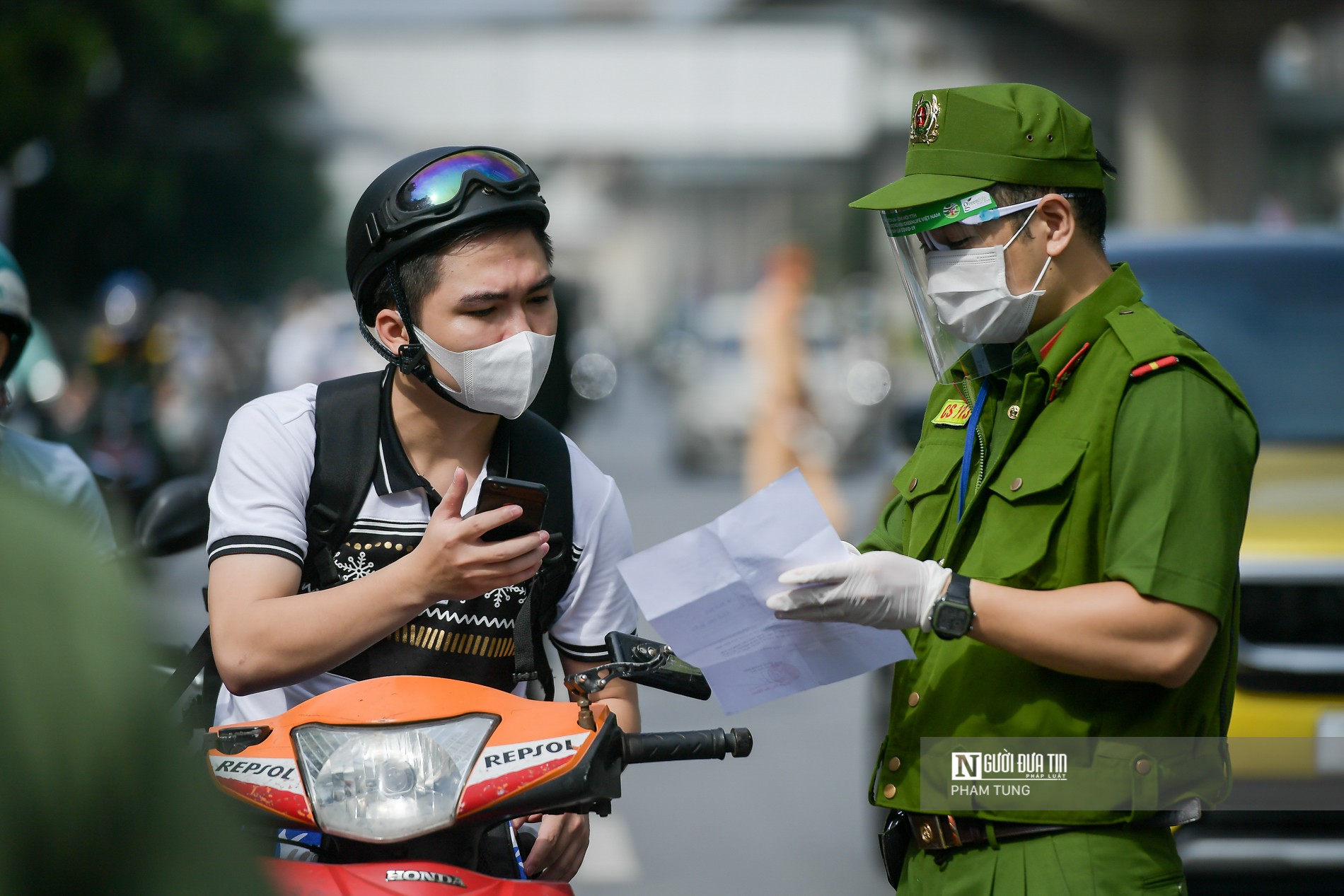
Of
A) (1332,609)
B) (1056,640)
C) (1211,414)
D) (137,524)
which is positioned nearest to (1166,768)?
(1056,640)

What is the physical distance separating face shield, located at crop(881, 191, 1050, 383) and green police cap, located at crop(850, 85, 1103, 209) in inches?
1.3

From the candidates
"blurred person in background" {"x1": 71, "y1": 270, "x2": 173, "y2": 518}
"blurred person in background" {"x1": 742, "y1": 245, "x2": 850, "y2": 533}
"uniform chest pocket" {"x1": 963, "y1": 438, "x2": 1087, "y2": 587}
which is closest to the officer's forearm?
"uniform chest pocket" {"x1": 963, "y1": 438, "x2": 1087, "y2": 587}

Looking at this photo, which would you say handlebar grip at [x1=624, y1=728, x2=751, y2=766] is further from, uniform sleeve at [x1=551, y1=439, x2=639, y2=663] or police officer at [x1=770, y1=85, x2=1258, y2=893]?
uniform sleeve at [x1=551, y1=439, x2=639, y2=663]

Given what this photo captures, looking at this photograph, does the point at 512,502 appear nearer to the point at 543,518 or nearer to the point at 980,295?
the point at 543,518

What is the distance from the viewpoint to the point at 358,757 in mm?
1910

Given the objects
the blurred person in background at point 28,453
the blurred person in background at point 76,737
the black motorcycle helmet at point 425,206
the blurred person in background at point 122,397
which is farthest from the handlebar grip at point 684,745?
the blurred person in background at point 122,397

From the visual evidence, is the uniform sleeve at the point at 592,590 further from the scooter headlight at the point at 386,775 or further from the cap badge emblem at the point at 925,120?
the cap badge emblem at the point at 925,120

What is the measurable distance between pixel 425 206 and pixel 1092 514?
1042mm

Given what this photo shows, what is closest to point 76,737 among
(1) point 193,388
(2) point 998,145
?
(2) point 998,145

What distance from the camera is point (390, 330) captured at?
7.98 ft

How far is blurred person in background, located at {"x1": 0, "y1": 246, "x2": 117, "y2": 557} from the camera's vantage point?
3.11m

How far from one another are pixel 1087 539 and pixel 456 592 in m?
0.86

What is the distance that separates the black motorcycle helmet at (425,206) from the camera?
7.46 ft

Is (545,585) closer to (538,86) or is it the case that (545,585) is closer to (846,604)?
(846,604)
